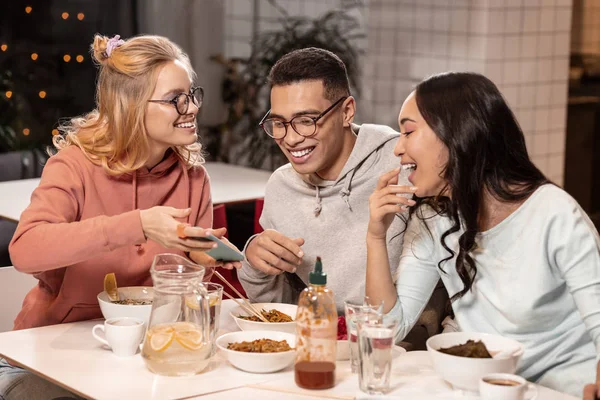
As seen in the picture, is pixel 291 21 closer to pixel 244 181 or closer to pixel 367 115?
pixel 367 115

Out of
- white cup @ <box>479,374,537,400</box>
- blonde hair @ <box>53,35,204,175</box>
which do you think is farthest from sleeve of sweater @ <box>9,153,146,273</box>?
white cup @ <box>479,374,537,400</box>

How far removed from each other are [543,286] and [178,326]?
792 mm

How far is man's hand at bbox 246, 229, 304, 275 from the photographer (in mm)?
2217

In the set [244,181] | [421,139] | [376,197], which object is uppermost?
[421,139]

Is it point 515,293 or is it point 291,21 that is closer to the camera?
point 515,293

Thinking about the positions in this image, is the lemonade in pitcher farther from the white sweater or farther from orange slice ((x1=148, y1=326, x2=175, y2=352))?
the white sweater

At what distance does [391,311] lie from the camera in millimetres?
2074

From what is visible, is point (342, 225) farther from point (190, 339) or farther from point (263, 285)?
point (190, 339)

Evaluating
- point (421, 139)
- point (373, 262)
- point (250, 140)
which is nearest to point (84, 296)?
point (373, 262)

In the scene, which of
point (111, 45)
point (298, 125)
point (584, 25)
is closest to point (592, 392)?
point (298, 125)

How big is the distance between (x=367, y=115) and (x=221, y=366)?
3449mm

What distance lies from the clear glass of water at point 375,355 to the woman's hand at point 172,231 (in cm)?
45

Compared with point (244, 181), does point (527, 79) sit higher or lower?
higher

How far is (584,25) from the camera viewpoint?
5.04 metres
